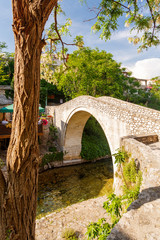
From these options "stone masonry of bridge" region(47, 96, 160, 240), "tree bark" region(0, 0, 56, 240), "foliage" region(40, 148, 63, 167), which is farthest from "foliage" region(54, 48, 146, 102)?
"tree bark" region(0, 0, 56, 240)

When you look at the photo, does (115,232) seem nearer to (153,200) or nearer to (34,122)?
(153,200)

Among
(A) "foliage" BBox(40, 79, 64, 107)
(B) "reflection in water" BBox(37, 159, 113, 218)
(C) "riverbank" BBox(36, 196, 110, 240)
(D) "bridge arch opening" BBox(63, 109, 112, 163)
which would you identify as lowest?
(B) "reflection in water" BBox(37, 159, 113, 218)

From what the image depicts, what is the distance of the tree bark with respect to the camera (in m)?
1.74

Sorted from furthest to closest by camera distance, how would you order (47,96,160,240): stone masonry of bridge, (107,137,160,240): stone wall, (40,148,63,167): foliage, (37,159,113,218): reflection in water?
1. (40,148,63,167): foliage
2. (37,159,113,218): reflection in water
3. (47,96,160,240): stone masonry of bridge
4. (107,137,160,240): stone wall

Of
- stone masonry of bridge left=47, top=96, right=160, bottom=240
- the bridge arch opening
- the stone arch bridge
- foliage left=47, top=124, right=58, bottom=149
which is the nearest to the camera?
stone masonry of bridge left=47, top=96, right=160, bottom=240

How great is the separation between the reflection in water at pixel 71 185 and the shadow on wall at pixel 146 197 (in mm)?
5203

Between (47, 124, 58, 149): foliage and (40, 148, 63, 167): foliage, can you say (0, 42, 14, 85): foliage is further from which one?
(40, 148, 63, 167): foliage

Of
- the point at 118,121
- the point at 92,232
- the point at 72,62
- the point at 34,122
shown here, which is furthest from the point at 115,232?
the point at 72,62

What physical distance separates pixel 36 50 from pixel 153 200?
2.39 m

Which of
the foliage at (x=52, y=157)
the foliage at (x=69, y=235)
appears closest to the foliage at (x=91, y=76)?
the foliage at (x=52, y=157)

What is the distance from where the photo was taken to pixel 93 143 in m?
13.4

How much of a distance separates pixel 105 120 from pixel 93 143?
23.6ft

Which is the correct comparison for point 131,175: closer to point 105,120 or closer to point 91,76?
point 105,120

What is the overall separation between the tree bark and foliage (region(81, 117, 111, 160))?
10.2 meters
